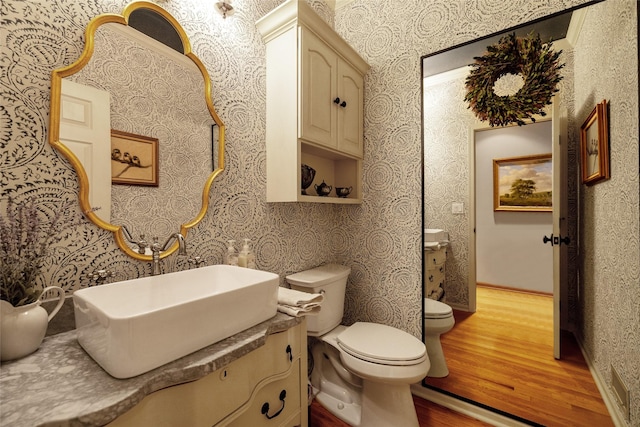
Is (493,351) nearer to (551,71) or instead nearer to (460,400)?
(460,400)

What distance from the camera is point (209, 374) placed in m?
0.80

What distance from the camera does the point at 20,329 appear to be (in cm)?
73

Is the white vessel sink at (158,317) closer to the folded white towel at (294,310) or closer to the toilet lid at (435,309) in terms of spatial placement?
the folded white towel at (294,310)

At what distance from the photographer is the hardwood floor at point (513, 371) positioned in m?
1.46

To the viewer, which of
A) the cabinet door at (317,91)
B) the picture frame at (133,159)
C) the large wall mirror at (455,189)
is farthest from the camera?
the large wall mirror at (455,189)

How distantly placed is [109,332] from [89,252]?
0.49 meters

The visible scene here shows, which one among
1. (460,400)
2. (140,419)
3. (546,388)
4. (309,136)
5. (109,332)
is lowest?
(460,400)

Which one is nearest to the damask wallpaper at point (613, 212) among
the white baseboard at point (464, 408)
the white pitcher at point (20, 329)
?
the white baseboard at point (464, 408)

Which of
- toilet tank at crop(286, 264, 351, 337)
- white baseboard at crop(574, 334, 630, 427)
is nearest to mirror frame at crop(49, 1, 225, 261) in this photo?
toilet tank at crop(286, 264, 351, 337)

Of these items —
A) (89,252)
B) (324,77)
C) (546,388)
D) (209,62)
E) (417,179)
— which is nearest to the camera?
(89,252)

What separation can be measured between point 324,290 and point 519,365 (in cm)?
112

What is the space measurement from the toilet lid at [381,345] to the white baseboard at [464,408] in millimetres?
489

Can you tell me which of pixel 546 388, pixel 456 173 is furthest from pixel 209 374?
pixel 546 388

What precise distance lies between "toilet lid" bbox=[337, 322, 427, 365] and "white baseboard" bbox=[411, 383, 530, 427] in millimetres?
489
